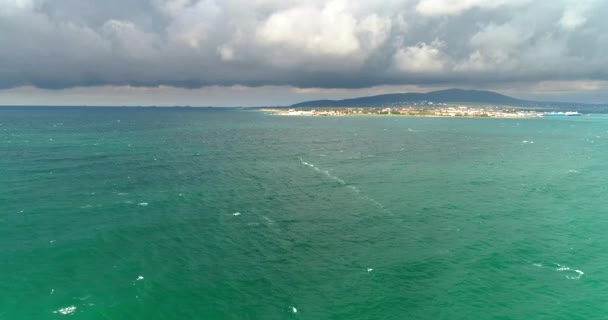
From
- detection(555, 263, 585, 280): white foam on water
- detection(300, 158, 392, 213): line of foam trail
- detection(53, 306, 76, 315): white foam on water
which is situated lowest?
detection(53, 306, 76, 315): white foam on water

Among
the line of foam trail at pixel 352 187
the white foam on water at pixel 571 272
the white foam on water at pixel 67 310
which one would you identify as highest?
the line of foam trail at pixel 352 187

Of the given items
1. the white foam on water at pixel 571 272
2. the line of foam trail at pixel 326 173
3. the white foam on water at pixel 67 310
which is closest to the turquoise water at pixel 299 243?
the white foam on water at pixel 67 310

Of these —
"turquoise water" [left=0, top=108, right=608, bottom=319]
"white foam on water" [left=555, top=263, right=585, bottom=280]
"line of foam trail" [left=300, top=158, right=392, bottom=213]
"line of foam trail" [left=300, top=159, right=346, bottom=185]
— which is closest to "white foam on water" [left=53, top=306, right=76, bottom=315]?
"turquoise water" [left=0, top=108, right=608, bottom=319]

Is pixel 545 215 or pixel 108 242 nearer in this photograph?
pixel 108 242

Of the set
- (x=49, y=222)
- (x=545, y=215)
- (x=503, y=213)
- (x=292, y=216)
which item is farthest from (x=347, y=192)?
(x=49, y=222)

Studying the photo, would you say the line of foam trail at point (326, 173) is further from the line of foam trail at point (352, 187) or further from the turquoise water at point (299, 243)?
the turquoise water at point (299, 243)

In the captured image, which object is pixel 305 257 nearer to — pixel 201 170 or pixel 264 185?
pixel 264 185

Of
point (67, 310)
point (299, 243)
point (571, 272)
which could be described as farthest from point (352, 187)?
point (67, 310)

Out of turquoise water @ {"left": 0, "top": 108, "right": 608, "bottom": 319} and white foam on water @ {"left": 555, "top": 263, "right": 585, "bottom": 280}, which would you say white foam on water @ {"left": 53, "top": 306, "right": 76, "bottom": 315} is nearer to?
turquoise water @ {"left": 0, "top": 108, "right": 608, "bottom": 319}
